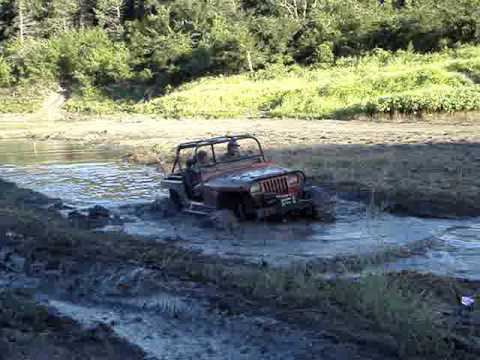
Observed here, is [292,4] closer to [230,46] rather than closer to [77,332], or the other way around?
[230,46]

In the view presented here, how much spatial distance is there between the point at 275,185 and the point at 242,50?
44.5m

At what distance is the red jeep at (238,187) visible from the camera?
10898 mm

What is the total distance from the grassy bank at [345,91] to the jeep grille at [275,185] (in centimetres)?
1782

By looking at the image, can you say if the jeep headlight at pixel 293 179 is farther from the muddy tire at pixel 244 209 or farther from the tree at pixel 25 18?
the tree at pixel 25 18

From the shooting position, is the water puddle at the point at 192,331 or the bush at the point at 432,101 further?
the bush at the point at 432,101

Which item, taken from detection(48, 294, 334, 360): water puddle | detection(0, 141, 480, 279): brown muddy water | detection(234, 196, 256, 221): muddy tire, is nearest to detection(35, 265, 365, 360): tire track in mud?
detection(48, 294, 334, 360): water puddle

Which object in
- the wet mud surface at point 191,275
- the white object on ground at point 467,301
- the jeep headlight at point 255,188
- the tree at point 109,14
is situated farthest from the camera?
the tree at point 109,14

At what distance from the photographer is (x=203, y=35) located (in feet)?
207

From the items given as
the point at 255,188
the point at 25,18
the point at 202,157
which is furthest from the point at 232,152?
the point at 25,18

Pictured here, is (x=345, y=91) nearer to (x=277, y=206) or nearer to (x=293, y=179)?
(x=293, y=179)

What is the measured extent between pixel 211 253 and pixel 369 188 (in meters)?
5.04

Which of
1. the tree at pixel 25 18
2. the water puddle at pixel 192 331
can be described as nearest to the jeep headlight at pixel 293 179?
the water puddle at pixel 192 331

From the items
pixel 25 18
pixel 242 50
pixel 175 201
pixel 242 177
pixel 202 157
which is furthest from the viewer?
pixel 25 18

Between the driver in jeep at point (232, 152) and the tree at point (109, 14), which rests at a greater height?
the tree at point (109, 14)
